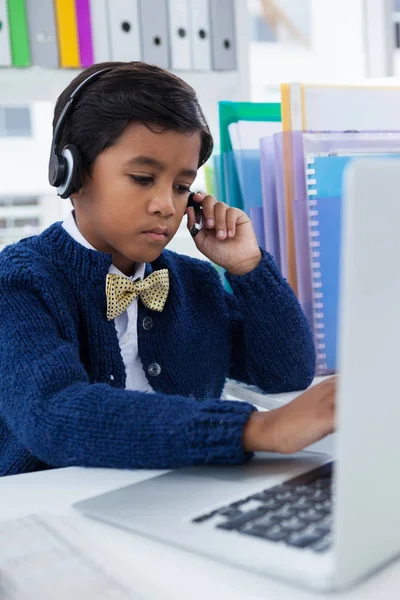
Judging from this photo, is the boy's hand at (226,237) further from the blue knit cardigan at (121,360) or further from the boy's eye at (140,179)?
the boy's eye at (140,179)

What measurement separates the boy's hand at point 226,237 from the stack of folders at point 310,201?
0.11m

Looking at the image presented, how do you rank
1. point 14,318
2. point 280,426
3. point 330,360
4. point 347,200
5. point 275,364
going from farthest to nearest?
point 330,360 → point 275,364 → point 14,318 → point 280,426 → point 347,200

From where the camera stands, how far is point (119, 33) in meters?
1.71

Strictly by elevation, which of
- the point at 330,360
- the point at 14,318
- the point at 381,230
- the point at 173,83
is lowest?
the point at 330,360

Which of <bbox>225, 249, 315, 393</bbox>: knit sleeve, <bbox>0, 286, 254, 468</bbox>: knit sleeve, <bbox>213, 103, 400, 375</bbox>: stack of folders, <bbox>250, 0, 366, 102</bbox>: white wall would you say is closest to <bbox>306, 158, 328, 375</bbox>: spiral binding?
<bbox>213, 103, 400, 375</bbox>: stack of folders

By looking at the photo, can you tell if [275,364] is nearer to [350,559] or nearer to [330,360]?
[330,360]

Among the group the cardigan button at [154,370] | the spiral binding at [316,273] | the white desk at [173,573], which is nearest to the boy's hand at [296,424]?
the white desk at [173,573]

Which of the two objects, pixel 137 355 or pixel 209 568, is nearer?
pixel 209 568

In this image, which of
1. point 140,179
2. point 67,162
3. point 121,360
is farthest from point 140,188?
point 121,360

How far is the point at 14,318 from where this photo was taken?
2.93 feet

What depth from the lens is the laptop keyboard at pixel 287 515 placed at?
0.49 m

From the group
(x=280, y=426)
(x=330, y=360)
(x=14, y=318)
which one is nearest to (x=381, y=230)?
(x=280, y=426)

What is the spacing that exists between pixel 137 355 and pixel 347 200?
77cm

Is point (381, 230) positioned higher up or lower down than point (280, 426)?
higher up
